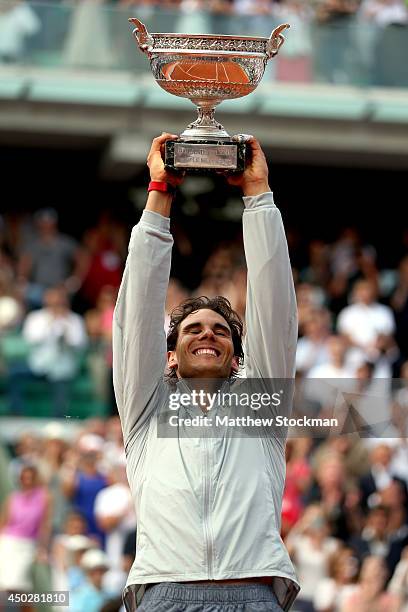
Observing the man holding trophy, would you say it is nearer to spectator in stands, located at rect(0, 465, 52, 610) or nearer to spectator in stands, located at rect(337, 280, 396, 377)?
spectator in stands, located at rect(0, 465, 52, 610)

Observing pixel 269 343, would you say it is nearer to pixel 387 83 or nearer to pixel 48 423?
pixel 48 423

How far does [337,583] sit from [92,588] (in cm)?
142

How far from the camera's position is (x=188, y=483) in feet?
16.1

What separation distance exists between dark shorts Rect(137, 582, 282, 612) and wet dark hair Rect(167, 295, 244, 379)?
68 centimetres

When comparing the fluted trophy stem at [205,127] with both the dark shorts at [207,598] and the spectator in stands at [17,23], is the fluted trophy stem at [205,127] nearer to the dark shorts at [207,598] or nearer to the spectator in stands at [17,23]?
the dark shorts at [207,598]

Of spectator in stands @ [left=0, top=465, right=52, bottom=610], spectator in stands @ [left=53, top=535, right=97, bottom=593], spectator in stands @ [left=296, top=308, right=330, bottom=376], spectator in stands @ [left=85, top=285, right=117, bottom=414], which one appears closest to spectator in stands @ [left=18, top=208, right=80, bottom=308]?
spectator in stands @ [left=85, top=285, right=117, bottom=414]

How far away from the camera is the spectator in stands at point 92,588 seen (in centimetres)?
→ 964

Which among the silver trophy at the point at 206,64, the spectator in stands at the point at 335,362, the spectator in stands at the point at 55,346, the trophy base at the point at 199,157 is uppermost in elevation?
the spectator in stands at the point at 55,346

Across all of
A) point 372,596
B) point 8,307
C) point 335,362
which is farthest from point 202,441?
point 8,307

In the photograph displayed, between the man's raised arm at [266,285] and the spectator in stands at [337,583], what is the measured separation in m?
5.36

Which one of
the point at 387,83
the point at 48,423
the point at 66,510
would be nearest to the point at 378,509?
the point at 66,510

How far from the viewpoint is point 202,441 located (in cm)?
497

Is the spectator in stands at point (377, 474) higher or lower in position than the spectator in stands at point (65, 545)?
higher

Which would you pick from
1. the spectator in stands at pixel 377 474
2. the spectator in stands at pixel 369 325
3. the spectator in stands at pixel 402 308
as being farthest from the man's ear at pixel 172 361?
the spectator in stands at pixel 402 308
